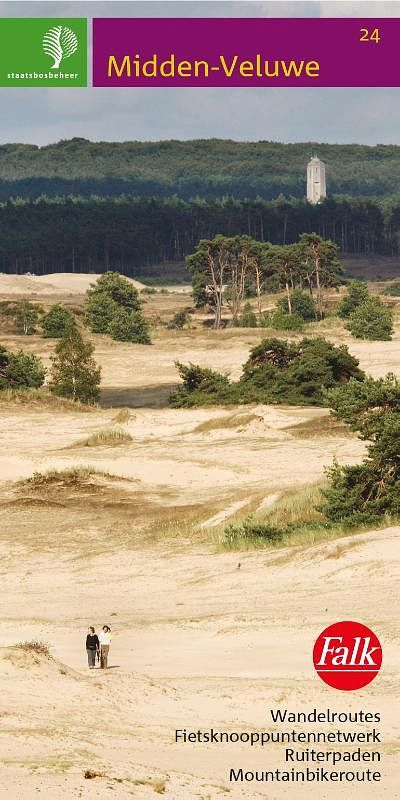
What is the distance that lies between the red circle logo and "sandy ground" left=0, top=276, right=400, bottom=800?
0.65 ft

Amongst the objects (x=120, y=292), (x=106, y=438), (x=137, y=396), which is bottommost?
(x=137, y=396)

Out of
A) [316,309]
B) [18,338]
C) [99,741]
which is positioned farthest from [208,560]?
[316,309]

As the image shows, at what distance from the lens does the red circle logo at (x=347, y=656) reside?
17.1m

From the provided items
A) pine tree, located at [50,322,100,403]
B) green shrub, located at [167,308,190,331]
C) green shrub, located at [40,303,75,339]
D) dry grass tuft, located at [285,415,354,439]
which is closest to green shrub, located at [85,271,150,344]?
green shrub, located at [40,303,75,339]

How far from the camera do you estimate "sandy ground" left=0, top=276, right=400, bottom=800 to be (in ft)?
46.4

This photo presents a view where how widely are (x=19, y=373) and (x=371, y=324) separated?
34.8 metres

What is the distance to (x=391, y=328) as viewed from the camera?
9588cm

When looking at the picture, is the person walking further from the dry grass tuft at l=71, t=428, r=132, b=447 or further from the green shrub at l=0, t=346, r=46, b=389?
the green shrub at l=0, t=346, r=46, b=389

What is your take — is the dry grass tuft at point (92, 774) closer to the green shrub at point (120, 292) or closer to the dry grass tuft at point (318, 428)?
the dry grass tuft at point (318, 428)

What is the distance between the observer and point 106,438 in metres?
50.8

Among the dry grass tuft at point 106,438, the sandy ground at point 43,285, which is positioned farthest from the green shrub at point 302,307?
the dry grass tuft at point 106,438

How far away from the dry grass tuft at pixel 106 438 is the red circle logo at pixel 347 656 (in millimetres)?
30823

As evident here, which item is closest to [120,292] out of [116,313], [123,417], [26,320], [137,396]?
[116,313]

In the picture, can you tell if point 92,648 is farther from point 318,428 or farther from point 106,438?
point 318,428
